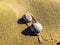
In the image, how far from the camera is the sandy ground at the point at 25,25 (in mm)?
13312

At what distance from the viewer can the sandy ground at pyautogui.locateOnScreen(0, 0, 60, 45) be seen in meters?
13.3

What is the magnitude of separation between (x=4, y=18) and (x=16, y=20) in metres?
0.89

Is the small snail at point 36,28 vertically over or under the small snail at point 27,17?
under

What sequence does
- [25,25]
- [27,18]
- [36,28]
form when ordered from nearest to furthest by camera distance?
[36,28], [25,25], [27,18]

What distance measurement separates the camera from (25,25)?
563 inches

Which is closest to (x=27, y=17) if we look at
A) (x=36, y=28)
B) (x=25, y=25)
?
(x=25, y=25)

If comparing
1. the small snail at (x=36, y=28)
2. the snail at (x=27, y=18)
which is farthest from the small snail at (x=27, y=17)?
the small snail at (x=36, y=28)

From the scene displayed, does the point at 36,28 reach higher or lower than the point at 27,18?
lower

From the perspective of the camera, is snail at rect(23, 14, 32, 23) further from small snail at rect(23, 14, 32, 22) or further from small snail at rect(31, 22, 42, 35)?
small snail at rect(31, 22, 42, 35)

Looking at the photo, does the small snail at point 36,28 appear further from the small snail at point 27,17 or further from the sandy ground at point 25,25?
the small snail at point 27,17

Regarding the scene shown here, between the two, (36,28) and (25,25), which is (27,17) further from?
(36,28)

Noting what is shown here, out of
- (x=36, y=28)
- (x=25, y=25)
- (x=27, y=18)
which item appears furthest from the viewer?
(x=27, y=18)

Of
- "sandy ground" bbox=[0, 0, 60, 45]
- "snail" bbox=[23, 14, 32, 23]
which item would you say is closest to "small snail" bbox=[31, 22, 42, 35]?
"sandy ground" bbox=[0, 0, 60, 45]

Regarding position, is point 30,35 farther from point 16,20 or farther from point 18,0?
point 18,0
